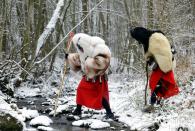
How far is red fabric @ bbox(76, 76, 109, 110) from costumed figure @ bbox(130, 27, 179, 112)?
829mm

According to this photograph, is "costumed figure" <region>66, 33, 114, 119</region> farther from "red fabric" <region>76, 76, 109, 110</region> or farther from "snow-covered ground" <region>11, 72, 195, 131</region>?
"snow-covered ground" <region>11, 72, 195, 131</region>

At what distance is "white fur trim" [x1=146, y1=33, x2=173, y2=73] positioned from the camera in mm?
8109

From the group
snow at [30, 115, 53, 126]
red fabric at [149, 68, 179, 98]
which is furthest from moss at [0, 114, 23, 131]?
red fabric at [149, 68, 179, 98]

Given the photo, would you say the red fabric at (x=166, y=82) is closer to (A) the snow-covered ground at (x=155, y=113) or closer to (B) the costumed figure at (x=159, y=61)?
(B) the costumed figure at (x=159, y=61)

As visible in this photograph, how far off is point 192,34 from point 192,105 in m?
8.57

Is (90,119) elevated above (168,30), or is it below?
below

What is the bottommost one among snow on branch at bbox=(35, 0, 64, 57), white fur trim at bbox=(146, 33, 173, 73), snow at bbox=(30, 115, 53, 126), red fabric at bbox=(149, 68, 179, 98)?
snow at bbox=(30, 115, 53, 126)

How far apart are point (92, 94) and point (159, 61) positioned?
4.44 feet

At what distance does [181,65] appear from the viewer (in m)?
10.2

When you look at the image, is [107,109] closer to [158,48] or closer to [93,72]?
[93,72]

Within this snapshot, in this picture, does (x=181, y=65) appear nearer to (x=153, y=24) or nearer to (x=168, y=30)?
(x=168, y=30)

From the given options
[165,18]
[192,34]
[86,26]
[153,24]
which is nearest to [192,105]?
[165,18]

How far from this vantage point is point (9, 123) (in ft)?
20.8

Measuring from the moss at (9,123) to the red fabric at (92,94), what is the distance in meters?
1.93
